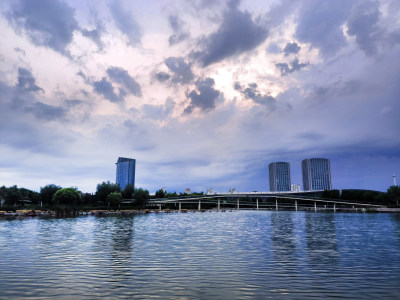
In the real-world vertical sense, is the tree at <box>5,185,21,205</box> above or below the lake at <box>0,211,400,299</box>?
above

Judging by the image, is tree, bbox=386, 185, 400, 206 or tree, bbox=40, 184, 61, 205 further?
tree, bbox=40, 184, 61, 205

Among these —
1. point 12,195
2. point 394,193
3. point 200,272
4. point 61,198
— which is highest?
point 394,193

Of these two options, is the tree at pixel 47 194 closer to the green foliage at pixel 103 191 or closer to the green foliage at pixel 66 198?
the green foliage at pixel 103 191

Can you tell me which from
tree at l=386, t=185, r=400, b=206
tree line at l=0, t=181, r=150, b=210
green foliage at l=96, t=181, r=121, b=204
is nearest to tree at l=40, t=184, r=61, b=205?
tree line at l=0, t=181, r=150, b=210

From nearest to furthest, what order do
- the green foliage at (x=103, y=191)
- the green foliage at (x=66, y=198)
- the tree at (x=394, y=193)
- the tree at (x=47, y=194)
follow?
1. the green foliage at (x=66, y=198)
2. the tree at (x=394, y=193)
3. the tree at (x=47, y=194)
4. the green foliage at (x=103, y=191)

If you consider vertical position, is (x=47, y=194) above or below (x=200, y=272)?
above

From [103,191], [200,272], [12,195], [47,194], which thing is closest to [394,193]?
[103,191]

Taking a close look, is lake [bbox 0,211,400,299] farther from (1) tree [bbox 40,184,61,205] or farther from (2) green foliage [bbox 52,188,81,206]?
(1) tree [bbox 40,184,61,205]

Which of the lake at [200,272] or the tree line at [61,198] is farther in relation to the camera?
the tree line at [61,198]

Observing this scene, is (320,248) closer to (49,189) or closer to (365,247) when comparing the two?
(365,247)

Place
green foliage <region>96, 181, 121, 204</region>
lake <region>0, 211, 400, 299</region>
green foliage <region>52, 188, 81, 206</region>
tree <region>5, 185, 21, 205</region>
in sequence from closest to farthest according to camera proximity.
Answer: lake <region>0, 211, 400, 299</region>
green foliage <region>52, 188, 81, 206</region>
tree <region>5, 185, 21, 205</region>
green foliage <region>96, 181, 121, 204</region>

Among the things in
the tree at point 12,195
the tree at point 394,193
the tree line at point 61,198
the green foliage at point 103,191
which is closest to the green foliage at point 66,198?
the tree line at point 61,198

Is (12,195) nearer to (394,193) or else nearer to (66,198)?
(66,198)

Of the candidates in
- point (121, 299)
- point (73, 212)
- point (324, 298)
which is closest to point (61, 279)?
point (121, 299)
